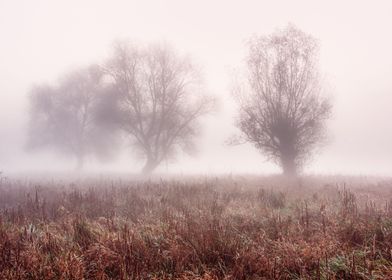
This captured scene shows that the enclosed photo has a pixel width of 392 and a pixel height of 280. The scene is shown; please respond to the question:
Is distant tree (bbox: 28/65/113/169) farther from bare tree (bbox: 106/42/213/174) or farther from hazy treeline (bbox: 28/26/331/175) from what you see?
bare tree (bbox: 106/42/213/174)

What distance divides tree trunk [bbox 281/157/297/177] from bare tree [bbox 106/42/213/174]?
9885mm

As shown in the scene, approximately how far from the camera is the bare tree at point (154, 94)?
89.0 ft

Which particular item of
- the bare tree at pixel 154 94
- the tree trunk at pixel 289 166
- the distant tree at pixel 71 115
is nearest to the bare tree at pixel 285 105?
the tree trunk at pixel 289 166

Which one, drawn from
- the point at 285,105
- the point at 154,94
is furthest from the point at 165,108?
the point at 285,105

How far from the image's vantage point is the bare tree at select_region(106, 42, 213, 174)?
27.1 metres

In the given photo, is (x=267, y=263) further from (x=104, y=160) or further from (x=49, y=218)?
(x=104, y=160)

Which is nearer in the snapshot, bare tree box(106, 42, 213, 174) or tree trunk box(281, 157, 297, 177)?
tree trunk box(281, 157, 297, 177)

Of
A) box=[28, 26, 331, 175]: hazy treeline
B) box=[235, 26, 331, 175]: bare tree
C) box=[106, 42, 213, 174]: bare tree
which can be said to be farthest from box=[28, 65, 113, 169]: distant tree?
box=[235, 26, 331, 175]: bare tree

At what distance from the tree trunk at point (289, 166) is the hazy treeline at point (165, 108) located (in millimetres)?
64

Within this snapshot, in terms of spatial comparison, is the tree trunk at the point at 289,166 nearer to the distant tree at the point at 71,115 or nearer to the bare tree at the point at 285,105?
the bare tree at the point at 285,105

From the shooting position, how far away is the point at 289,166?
2072 cm

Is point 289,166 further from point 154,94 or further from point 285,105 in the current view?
point 154,94

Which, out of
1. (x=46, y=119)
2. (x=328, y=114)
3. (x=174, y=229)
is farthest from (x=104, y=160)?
(x=174, y=229)

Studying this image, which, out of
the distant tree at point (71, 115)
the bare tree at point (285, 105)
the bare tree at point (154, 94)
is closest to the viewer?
the bare tree at point (285, 105)
